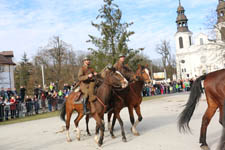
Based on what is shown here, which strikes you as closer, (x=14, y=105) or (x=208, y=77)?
(x=208, y=77)

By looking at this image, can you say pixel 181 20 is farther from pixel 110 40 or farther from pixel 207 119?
pixel 207 119

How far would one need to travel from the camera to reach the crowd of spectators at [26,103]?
16.2 meters

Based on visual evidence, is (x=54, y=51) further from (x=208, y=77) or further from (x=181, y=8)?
(x=181, y=8)

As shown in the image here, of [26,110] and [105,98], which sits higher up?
[105,98]

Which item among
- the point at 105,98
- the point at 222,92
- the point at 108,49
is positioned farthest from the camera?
the point at 108,49

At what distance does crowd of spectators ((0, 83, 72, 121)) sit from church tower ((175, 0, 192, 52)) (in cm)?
6843

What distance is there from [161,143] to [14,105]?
42.9 ft

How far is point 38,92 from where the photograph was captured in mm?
19219

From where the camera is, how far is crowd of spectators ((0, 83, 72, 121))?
16172 millimetres

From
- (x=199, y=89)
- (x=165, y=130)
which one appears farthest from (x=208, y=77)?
(x=165, y=130)

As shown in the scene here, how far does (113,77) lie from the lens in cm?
711

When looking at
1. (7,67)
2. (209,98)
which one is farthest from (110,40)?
(7,67)

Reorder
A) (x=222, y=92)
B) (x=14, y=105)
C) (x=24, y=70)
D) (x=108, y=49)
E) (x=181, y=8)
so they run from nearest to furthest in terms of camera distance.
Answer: (x=222, y=92)
(x=14, y=105)
(x=108, y=49)
(x=24, y=70)
(x=181, y=8)

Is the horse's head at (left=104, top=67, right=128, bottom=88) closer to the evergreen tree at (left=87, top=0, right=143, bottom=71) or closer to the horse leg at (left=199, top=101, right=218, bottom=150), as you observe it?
the horse leg at (left=199, top=101, right=218, bottom=150)
